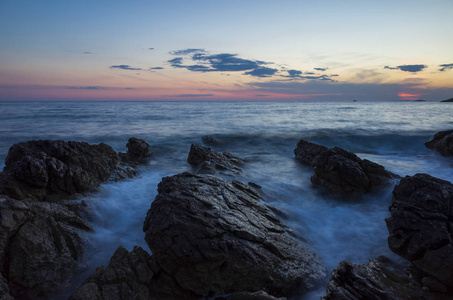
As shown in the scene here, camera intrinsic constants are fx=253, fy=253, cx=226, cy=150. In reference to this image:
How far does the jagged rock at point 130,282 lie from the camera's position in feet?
12.2

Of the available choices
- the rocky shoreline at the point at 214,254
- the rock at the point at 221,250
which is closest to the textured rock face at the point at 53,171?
the rocky shoreline at the point at 214,254

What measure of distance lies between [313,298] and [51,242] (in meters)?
4.73

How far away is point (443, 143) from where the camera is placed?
13.5 m

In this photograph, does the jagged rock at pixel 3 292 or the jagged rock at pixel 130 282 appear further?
the jagged rock at pixel 130 282

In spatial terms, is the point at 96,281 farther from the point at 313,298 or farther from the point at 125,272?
the point at 313,298

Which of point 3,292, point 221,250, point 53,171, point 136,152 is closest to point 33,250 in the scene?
point 3,292

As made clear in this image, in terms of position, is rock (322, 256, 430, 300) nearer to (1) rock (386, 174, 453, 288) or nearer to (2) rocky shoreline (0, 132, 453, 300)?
(2) rocky shoreline (0, 132, 453, 300)

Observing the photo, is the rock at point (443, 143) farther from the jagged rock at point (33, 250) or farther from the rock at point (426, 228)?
the jagged rock at point (33, 250)

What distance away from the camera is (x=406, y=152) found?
17.3 m

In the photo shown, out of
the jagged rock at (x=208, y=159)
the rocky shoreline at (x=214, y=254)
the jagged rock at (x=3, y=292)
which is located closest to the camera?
the jagged rock at (x=3, y=292)

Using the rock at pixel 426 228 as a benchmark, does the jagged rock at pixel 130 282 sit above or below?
below

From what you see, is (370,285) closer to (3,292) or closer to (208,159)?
(3,292)

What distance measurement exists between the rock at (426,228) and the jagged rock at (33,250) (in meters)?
6.14

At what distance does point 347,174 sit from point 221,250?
6.16m
